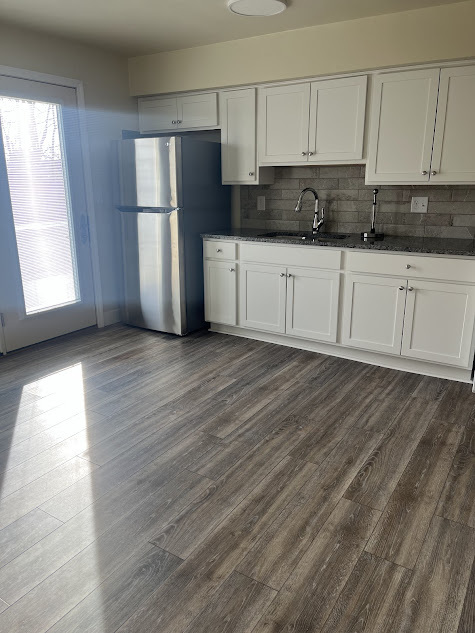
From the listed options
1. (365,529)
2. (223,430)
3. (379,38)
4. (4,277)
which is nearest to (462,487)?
(365,529)

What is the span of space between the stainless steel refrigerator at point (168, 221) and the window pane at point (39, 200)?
509 mm

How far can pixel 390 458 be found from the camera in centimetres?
232

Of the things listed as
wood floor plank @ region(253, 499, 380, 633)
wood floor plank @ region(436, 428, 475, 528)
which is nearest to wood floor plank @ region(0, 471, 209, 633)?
wood floor plank @ region(253, 499, 380, 633)

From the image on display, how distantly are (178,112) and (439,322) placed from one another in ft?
9.23

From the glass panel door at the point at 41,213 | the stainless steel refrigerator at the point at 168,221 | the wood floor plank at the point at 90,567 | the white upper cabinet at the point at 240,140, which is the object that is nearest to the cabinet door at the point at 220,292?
the stainless steel refrigerator at the point at 168,221

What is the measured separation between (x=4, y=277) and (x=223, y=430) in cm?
213

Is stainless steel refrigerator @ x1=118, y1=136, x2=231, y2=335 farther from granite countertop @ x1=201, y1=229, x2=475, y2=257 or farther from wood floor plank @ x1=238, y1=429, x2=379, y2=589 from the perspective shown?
wood floor plank @ x1=238, y1=429, x2=379, y2=589

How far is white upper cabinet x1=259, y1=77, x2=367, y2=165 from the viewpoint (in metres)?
3.35

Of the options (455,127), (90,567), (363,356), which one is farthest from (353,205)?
(90,567)

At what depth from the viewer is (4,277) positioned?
11.7 feet

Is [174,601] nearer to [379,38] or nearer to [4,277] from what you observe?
[4,277]

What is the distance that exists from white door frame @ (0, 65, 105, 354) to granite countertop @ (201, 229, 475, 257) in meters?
1.07

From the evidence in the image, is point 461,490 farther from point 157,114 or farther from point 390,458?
point 157,114

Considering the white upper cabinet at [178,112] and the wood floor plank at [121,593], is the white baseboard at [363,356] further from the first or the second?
the wood floor plank at [121,593]
